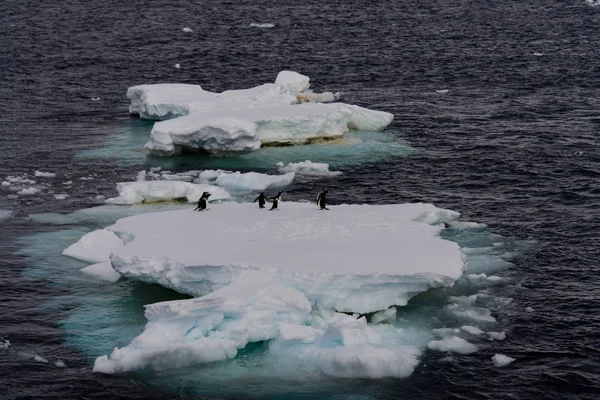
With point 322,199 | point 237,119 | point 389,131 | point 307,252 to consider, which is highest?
point 237,119

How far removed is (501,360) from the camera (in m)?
33.2

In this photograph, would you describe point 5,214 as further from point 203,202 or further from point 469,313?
point 469,313

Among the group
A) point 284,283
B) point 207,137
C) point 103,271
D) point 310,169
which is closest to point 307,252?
point 284,283

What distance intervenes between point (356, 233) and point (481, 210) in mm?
10699

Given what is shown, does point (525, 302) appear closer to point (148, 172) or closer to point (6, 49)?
point (148, 172)

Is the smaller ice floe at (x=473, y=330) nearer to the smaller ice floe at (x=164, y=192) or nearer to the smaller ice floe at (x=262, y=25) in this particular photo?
the smaller ice floe at (x=164, y=192)

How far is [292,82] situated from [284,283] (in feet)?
124

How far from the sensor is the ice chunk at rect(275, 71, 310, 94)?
2805 inches

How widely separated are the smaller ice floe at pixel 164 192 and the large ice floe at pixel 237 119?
8164 mm

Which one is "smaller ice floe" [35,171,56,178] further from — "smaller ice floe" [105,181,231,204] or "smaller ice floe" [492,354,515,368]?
"smaller ice floe" [492,354,515,368]

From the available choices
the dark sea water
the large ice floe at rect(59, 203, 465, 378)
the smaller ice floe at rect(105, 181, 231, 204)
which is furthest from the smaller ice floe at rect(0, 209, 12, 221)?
the large ice floe at rect(59, 203, 465, 378)

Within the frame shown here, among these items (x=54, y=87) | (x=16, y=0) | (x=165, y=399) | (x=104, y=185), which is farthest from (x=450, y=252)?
(x=16, y=0)

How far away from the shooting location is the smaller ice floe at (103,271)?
40.6 m

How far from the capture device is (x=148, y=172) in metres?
56.0
